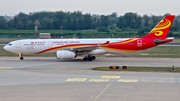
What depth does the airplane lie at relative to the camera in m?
37.1

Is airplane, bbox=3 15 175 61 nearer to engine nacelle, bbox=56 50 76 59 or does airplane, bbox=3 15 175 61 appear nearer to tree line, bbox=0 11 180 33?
engine nacelle, bbox=56 50 76 59

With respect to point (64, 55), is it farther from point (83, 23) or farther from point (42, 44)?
point (83, 23)

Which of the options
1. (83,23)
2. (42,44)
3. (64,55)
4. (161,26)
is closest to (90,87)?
(64,55)

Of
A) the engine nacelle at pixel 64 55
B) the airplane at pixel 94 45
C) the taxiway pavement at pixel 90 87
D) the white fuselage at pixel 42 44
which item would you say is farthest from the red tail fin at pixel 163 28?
the taxiway pavement at pixel 90 87

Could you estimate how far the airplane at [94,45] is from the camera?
37.1 metres

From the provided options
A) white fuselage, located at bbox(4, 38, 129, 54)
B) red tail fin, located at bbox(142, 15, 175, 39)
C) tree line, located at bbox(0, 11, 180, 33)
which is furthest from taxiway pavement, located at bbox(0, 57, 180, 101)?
tree line, located at bbox(0, 11, 180, 33)

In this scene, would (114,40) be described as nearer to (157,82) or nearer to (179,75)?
(179,75)

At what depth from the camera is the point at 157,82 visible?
20.7 metres

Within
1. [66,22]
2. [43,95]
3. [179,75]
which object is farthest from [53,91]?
[66,22]

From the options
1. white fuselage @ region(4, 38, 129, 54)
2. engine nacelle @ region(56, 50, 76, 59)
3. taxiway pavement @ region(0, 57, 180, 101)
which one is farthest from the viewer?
white fuselage @ region(4, 38, 129, 54)

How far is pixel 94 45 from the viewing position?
37719 millimetres

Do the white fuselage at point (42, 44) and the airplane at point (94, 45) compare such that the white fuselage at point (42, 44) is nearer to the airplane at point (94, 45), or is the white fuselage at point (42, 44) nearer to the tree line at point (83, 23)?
the airplane at point (94, 45)

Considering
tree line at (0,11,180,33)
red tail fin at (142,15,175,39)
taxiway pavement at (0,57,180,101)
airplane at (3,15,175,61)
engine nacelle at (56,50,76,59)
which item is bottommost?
taxiway pavement at (0,57,180,101)

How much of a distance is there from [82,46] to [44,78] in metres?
15.7
